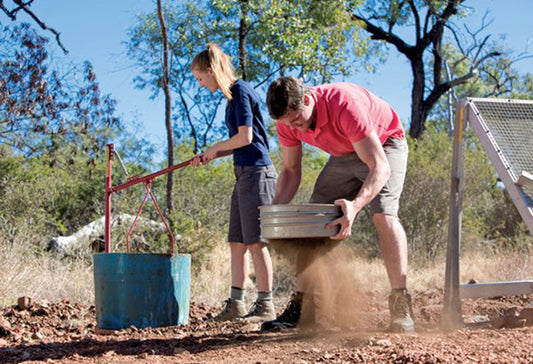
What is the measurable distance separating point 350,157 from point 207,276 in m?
4.21

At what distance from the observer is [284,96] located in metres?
3.39

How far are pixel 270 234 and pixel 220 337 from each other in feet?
2.82

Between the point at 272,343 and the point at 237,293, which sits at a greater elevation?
the point at 237,293

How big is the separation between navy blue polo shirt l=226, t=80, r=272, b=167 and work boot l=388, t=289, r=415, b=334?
1343 mm

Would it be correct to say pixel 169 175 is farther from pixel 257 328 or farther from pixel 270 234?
pixel 270 234

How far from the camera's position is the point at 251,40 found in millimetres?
16781

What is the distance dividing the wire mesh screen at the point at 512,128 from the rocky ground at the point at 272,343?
0.95 m

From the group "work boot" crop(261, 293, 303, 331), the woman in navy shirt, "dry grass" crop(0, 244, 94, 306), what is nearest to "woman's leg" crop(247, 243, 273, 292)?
the woman in navy shirt

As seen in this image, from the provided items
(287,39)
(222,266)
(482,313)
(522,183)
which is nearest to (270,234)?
(522,183)

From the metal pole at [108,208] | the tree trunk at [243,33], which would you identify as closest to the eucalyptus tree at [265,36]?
the tree trunk at [243,33]

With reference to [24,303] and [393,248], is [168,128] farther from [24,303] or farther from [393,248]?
[393,248]

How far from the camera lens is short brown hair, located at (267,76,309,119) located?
3389 mm

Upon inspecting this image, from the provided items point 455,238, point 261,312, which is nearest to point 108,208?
point 261,312

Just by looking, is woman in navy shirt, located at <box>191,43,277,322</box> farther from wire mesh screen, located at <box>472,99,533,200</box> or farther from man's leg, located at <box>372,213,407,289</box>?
wire mesh screen, located at <box>472,99,533,200</box>
